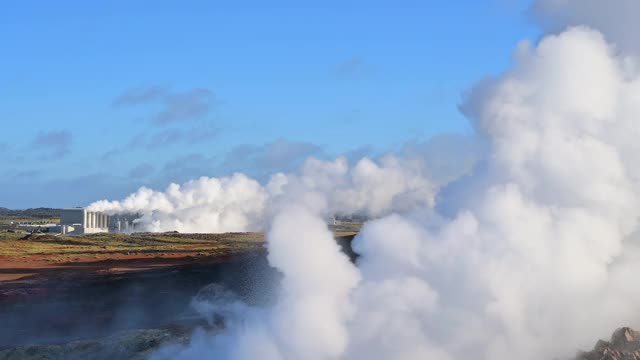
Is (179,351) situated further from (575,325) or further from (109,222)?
(109,222)

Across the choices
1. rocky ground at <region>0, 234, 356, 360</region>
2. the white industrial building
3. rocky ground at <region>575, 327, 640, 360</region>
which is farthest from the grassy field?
rocky ground at <region>575, 327, 640, 360</region>

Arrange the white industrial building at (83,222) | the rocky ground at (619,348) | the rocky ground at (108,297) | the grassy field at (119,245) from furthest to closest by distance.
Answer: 1. the white industrial building at (83,222)
2. the grassy field at (119,245)
3. the rocky ground at (108,297)
4. the rocky ground at (619,348)

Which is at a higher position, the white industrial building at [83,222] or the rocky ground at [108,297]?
the white industrial building at [83,222]

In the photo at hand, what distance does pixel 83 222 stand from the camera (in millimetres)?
144750

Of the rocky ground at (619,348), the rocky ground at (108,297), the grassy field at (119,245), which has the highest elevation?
the grassy field at (119,245)

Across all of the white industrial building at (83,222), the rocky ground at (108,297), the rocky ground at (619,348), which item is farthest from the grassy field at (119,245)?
the rocky ground at (619,348)

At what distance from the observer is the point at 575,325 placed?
2452 centimetres

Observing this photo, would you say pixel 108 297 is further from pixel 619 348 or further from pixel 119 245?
pixel 119 245

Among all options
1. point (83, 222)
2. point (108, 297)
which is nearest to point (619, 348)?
point (108, 297)

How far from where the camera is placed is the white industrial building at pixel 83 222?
140500 mm

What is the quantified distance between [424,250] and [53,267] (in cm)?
5030

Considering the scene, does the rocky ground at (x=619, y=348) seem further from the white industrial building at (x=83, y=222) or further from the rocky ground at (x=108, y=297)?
the white industrial building at (x=83, y=222)

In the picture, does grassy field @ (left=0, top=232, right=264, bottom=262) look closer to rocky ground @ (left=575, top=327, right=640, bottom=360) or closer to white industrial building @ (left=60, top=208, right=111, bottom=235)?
white industrial building @ (left=60, top=208, right=111, bottom=235)

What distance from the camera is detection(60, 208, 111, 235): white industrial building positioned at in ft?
461
